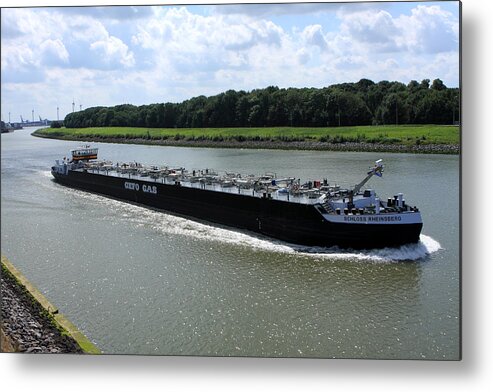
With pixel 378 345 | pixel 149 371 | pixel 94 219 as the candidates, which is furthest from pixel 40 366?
pixel 94 219

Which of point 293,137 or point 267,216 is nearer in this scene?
point 267,216

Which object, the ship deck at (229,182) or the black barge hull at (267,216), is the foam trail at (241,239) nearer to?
the black barge hull at (267,216)

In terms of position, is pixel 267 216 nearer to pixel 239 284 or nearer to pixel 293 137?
pixel 239 284

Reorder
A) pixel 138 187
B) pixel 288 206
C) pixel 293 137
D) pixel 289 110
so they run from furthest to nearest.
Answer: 1. pixel 293 137
2. pixel 289 110
3. pixel 138 187
4. pixel 288 206

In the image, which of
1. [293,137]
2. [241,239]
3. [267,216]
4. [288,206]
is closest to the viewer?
[288,206]

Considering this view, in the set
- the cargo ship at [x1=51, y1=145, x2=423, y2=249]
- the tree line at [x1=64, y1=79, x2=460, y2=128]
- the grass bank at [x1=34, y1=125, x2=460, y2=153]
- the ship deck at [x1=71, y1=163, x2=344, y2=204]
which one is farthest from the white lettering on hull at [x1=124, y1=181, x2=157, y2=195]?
the grass bank at [x1=34, y1=125, x2=460, y2=153]

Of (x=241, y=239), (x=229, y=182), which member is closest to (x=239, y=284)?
(x=241, y=239)

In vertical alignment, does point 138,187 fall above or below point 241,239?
above

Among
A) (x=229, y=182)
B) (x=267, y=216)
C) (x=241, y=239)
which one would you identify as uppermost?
(x=229, y=182)

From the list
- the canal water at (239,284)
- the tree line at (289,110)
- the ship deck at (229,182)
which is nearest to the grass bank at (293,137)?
the tree line at (289,110)
